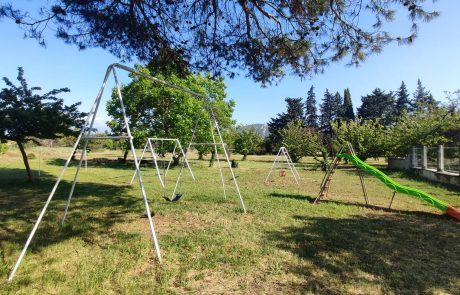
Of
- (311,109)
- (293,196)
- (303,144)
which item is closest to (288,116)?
(311,109)

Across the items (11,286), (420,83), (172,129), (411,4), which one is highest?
(420,83)

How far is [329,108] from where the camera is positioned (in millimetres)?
69375

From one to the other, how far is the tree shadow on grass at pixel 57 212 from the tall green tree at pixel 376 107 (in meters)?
61.1

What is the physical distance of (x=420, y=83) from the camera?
76.8m

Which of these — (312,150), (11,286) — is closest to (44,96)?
(11,286)

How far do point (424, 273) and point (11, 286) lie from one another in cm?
476

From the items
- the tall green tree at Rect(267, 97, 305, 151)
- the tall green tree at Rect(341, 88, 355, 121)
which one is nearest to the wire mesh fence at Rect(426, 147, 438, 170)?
the tall green tree at Rect(267, 97, 305, 151)

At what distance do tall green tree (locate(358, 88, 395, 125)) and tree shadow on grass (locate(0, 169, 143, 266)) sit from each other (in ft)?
201

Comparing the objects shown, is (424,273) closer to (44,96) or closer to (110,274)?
(110,274)

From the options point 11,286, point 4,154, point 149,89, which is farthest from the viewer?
point 4,154

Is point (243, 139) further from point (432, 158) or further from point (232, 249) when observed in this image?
point (232, 249)

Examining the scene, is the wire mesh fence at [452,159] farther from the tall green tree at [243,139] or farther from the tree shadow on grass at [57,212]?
the tall green tree at [243,139]

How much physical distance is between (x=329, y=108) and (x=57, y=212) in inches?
2668

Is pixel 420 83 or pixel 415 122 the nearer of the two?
pixel 415 122
